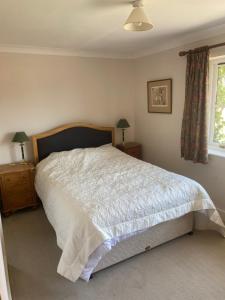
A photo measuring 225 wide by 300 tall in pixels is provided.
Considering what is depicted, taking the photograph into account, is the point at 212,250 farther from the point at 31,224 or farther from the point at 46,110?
the point at 46,110

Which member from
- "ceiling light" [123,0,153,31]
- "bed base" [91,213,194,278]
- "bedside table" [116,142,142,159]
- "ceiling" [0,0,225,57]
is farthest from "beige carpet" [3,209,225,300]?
"ceiling" [0,0,225,57]

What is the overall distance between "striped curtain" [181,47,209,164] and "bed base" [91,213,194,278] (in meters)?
0.92

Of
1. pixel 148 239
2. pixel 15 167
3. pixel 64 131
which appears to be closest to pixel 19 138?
pixel 15 167

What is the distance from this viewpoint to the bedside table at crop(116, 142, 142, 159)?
4.17 meters

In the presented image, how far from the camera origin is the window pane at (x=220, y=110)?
297cm

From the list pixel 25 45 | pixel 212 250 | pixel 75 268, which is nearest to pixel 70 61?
pixel 25 45

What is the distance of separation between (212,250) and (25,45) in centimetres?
354

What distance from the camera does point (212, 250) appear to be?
2432 millimetres

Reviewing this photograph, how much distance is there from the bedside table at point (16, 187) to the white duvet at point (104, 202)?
6.2 inches

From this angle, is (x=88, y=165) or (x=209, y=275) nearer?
(x=209, y=275)

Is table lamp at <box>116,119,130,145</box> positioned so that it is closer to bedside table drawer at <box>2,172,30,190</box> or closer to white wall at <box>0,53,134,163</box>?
white wall at <box>0,53,134,163</box>

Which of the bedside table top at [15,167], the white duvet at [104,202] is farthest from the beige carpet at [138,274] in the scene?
the bedside table top at [15,167]

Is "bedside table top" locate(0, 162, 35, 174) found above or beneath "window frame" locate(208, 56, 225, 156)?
beneath

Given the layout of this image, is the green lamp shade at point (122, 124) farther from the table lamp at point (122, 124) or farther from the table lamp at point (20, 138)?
the table lamp at point (20, 138)
